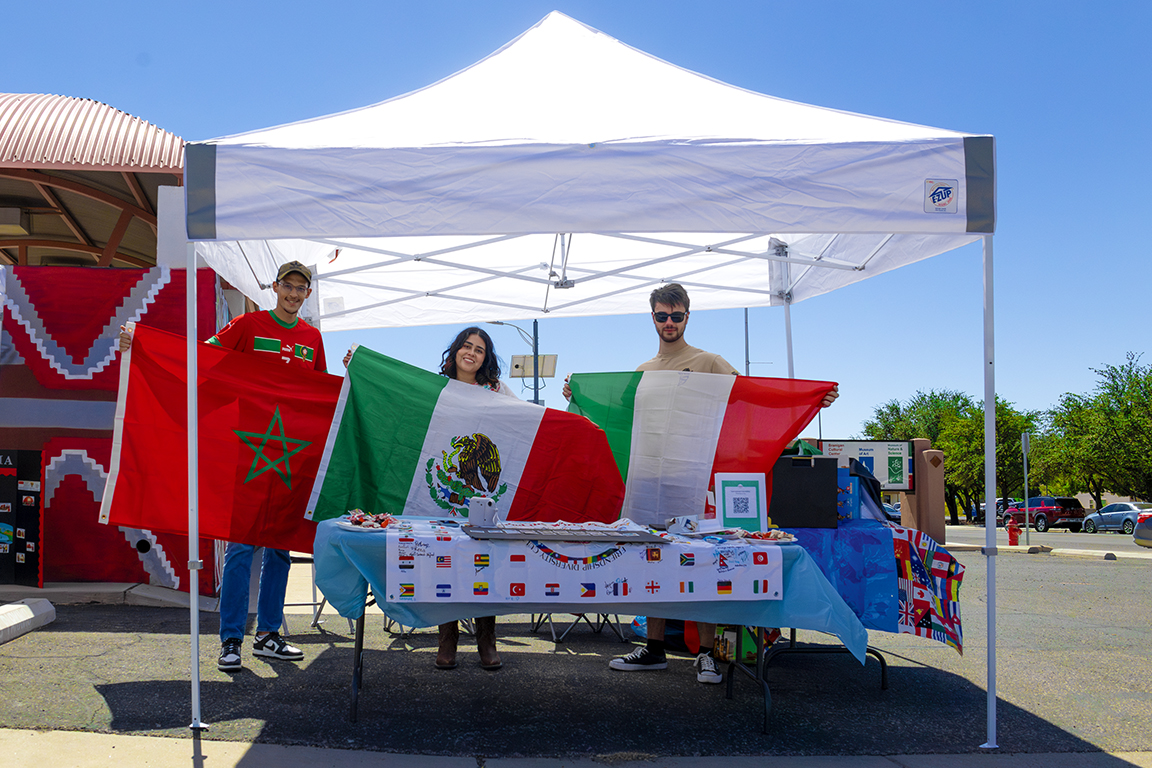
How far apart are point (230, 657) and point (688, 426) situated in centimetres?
272

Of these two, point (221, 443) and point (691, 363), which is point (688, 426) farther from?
point (221, 443)

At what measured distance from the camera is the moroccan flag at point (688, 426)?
14.5ft

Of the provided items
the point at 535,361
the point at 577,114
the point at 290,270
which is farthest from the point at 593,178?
the point at 535,361

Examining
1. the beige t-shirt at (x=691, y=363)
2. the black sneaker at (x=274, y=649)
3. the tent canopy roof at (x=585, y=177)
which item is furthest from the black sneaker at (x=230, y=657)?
the beige t-shirt at (x=691, y=363)

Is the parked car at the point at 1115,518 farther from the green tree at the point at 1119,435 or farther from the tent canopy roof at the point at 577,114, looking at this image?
the tent canopy roof at the point at 577,114

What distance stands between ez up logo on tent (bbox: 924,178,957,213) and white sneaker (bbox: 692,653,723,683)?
97.8 inches

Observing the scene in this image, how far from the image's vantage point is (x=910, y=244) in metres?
5.09

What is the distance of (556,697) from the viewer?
3996 millimetres

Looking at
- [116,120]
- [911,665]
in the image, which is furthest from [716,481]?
[116,120]

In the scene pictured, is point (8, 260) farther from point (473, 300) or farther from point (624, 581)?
point (624, 581)

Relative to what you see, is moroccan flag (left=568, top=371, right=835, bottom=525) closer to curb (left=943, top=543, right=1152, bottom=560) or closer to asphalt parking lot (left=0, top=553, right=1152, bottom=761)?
asphalt parking lot (left=0, top=553, right=1152, bottom=761)

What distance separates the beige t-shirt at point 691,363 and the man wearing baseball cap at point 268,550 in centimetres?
199

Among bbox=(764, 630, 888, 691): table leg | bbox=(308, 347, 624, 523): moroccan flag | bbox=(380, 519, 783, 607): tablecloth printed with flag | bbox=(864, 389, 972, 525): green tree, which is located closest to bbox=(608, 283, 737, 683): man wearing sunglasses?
bbox=(764, 630, 888, 691): table leg

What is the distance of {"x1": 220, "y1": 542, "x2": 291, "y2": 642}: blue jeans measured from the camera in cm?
431
